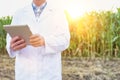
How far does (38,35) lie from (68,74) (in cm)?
294

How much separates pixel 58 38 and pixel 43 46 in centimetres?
8

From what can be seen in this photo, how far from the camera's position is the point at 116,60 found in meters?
5.45

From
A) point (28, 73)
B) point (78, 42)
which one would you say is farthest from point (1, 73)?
point (28, 73)

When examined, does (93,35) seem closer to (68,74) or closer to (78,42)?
(78,42)

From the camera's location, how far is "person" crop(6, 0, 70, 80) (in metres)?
1.97

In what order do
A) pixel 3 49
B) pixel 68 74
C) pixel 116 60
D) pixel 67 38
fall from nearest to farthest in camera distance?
pixel 67 38 < pixel 68 74 < pixel 116 60 < pixel 3 49

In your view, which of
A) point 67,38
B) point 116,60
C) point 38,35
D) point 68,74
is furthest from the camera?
point 116,60

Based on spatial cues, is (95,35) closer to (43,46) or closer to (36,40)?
(43,46)

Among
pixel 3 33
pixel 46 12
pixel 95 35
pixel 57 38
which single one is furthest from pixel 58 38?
pixel 3 33

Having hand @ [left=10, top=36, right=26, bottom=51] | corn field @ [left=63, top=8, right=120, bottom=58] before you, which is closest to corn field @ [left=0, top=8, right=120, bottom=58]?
corn field @ [left=63, top=8, right=120, bottom=58]

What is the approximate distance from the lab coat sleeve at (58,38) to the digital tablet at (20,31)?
0.10 meters

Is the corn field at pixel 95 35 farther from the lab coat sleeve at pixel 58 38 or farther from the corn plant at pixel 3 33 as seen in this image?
the lab coat sleeve at pixel 58 38

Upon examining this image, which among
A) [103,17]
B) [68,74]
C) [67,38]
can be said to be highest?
[103,17]

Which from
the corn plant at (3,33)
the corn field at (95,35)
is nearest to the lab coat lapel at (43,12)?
the corn field at (95,35)
